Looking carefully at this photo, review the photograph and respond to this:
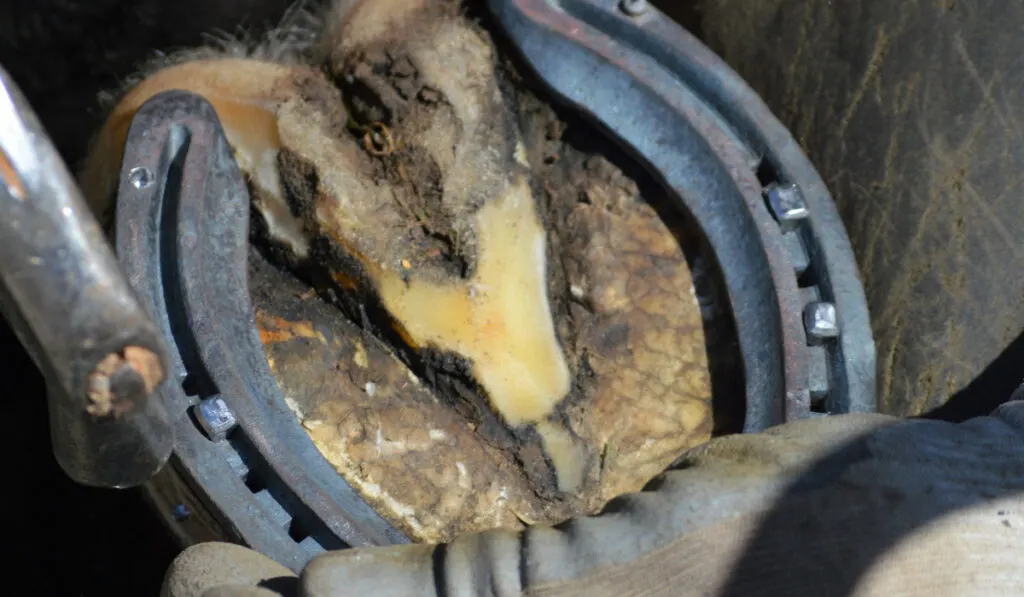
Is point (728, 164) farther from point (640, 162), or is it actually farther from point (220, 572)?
point (220, 572)

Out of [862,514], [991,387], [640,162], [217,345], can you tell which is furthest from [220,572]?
[991,387]

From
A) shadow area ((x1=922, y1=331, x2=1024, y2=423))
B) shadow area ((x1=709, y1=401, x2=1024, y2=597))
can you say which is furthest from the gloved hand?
shadow area ((x1=922, y1=331, x2=1024, y2=423))

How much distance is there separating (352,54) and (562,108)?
298mm

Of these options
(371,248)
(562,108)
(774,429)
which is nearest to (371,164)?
(371,248)

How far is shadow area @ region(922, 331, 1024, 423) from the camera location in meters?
1.16

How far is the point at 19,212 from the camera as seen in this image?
0.52 m

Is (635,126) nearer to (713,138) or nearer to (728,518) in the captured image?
(713,138)

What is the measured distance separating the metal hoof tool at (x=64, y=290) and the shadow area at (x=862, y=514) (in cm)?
43

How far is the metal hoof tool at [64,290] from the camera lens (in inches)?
20.5

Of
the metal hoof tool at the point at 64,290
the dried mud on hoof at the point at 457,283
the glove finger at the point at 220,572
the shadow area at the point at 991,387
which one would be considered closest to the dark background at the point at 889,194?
the shadow area at the point at 991,387

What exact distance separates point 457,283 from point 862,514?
0.67m

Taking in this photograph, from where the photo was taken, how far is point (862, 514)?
2.41ft

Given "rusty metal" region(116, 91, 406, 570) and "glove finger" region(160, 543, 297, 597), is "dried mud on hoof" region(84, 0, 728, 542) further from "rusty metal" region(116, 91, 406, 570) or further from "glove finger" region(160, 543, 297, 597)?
"glove finger" region(160, 543, 297, 597)

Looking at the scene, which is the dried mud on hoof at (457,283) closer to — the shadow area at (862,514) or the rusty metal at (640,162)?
the rusty metal at (640,162)
